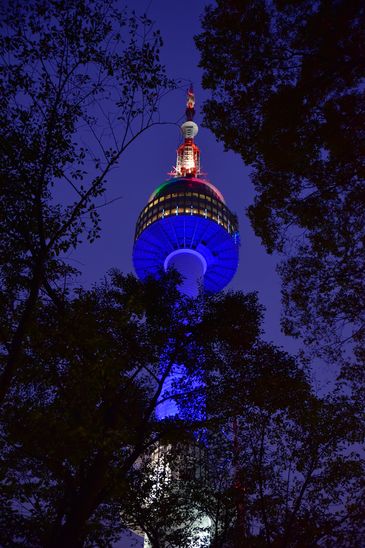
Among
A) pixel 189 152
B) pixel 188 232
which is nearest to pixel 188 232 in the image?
pixel 188 232

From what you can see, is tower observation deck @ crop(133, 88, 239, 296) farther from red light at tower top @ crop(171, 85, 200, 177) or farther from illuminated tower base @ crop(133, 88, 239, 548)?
red light at tower top @ crop(171, 85, 200, 177)

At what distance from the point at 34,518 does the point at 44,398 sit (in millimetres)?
5017

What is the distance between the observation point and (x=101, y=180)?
29.3ft

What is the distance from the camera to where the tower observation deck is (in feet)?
171

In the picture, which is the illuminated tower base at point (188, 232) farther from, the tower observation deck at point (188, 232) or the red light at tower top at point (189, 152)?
the red light at tower top at point (189, 152)

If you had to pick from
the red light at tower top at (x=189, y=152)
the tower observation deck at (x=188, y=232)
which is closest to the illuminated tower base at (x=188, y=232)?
A: the tower observation deck at (x=188, y=232)

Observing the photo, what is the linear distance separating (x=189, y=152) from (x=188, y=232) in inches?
636

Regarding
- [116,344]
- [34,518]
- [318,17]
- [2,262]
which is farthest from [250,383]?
[318,17]

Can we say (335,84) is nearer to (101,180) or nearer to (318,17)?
(318,17)

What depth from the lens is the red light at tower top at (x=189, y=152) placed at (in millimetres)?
61609

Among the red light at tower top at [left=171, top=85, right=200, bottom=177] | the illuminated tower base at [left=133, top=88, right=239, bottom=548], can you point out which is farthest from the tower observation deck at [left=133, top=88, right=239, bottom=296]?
the red light at tower top at [left=171, top=85, right=200, bottom=177]

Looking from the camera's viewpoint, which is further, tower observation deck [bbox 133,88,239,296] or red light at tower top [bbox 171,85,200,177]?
red light at tower top [bbox 171,85,200,177]

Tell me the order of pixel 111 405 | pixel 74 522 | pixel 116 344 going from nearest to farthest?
pixel 74 522 → pixel 111 405 → pixel 116 344

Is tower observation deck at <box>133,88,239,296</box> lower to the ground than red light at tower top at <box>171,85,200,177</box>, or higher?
lower
